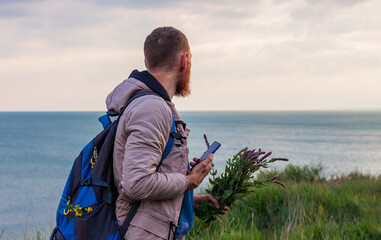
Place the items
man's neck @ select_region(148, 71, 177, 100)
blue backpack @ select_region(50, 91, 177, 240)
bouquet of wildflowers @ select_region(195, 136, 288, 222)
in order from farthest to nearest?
bouquet of wildflowers @ select_region(195, 136, 288, 222)
man's neck @ select_region(148, 71, 177, 100)
blue backpack @ select_region(50, 91, 177, 240)

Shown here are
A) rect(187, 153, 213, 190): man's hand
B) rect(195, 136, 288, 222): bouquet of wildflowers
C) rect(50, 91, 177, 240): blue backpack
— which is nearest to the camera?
rect(50, 91, 177, 240): blue backpack

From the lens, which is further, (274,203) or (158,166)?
(274,203)

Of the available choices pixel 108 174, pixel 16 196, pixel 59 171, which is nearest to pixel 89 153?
pixel 108 174

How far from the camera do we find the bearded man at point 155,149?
2160mm

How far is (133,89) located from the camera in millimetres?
2395

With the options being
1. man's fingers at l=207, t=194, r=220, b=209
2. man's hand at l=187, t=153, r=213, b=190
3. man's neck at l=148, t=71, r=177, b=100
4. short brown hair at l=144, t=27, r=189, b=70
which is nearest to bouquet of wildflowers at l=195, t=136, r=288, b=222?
man's fingers at l=207, t=194, r=220, b=209

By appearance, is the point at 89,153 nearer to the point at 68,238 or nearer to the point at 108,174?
the point at 108,174

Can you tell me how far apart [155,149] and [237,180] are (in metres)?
1.12

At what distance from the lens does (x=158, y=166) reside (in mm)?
2311

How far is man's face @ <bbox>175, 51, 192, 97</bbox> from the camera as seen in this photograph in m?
2.57

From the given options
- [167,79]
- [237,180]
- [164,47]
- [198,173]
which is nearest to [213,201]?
[237,180]

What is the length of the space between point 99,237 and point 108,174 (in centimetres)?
33

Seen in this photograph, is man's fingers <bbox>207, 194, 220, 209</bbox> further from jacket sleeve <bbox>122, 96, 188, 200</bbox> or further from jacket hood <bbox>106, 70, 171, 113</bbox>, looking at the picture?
jacket hood <bbox>106, 70, 171, 113</bbox>

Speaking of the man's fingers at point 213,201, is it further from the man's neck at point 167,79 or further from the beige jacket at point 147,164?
the man's neck at point 167,79
